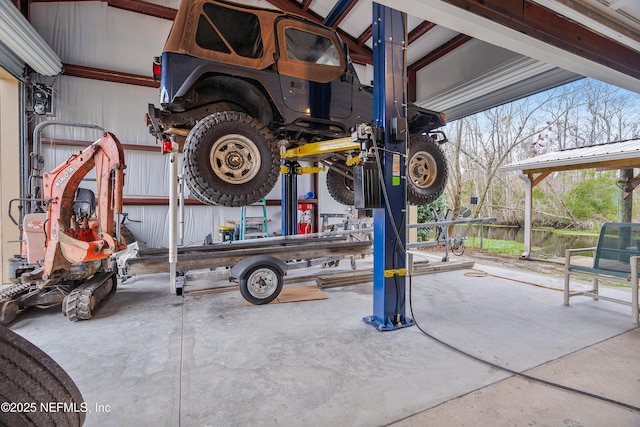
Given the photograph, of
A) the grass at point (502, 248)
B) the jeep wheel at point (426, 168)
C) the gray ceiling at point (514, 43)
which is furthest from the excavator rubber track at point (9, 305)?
the grass at point (502, 248)

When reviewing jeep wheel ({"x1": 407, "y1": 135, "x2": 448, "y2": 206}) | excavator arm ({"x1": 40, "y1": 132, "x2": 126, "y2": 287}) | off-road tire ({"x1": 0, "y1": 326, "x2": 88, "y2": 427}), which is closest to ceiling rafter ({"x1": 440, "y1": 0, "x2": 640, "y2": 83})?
jeep wheel ({"x1": 407, "y1": 135, "x2": 448, "y2": 206})

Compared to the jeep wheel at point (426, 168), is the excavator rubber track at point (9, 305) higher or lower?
lower

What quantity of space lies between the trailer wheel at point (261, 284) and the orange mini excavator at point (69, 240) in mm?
1490

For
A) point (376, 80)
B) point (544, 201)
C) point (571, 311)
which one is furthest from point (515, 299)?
point (544, 201)

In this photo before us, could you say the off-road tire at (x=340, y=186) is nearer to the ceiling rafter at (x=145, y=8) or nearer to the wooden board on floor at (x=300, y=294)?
the wooden board on floor at (x=300, y=294)

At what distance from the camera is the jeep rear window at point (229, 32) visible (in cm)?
301

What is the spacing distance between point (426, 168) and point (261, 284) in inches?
102

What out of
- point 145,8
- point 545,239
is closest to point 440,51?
point 145,8

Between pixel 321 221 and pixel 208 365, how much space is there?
6433 millimetres

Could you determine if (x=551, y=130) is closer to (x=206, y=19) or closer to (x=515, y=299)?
(x=515, y=299)

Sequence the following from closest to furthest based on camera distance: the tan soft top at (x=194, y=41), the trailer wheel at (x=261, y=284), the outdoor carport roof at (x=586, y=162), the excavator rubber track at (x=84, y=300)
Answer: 1. the tan soft top at (x=194, y=41)
2. the excavator rubber track at (x=84, y=300)
3. the trailer wheel at (x=261, y=284)
4. the outdoor carport roof at (x=586, y=162)

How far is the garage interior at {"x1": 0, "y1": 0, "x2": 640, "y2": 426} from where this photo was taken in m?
1.77

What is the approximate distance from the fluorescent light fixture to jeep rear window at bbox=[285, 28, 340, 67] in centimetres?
361

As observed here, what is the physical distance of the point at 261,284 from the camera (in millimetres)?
3697
